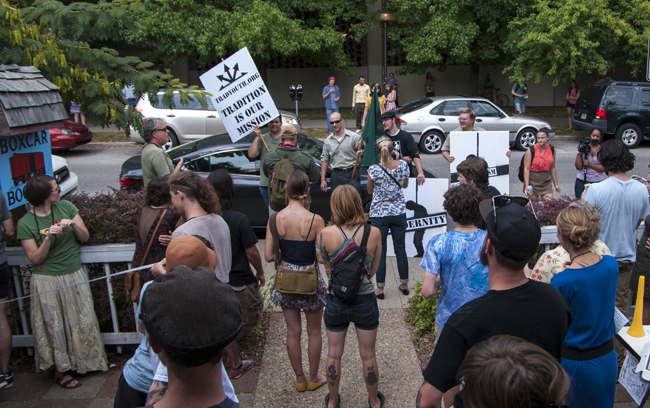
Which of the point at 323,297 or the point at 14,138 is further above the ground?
the point at 14,138

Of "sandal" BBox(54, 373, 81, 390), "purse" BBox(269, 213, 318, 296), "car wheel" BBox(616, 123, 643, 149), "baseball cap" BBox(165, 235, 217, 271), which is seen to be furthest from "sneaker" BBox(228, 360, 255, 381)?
"car wheel" BBox(616, 123, 643, 149)

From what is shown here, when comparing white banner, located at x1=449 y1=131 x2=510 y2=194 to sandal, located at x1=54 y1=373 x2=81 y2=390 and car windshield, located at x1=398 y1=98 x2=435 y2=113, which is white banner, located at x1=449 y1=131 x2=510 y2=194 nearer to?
sandal, located at x1=54 y1=373 x2=81 y2=390

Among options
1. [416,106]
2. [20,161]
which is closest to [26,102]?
[20,161]

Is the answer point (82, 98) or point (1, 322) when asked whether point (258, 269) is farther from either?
point (82, 98)

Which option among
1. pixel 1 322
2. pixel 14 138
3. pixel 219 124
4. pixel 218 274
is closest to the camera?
pixel 218 274

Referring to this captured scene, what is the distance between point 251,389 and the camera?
414cm

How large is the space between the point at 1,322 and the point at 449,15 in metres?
18.0

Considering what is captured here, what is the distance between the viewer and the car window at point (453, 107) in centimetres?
1479

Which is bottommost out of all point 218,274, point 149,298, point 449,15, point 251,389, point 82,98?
point 251,389

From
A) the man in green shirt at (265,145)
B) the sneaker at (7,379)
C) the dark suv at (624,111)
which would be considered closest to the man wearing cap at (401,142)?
the man in green shirt at (265,145)

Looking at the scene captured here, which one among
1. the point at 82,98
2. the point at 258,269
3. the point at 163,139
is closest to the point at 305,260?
the point at 258,269

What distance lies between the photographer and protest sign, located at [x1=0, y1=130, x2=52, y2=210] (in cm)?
469

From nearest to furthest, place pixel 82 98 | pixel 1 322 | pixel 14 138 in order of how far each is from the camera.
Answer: pixel 1 322, pixel 14 138, pixel 82 98

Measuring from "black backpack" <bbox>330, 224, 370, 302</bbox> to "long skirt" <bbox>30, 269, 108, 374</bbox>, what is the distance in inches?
85.1
